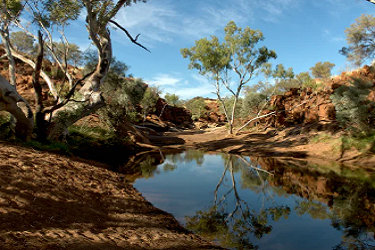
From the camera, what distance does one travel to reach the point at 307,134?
19.0 m

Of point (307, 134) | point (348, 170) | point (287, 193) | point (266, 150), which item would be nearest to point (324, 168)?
point (348, 170)

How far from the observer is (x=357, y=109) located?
13.5 metres

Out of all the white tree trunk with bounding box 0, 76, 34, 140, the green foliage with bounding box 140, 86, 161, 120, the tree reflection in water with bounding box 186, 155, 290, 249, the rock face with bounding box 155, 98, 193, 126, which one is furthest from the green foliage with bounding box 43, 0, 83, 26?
the rock face with bounding box 155, 98, 193, 126

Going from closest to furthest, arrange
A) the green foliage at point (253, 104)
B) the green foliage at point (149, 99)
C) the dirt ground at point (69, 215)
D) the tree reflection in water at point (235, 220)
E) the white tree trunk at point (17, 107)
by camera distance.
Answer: the dirt ground at point (69, 215) < the tree reflection in water at point (235, 220) < the white tree trunk at point (17, 107) < the green foliage at point (253, 104) < the green foliage at point (149, 99)

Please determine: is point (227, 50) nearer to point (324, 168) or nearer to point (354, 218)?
point (324, 168)

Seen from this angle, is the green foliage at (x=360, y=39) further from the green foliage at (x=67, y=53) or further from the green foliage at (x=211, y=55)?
the green foliage at (x=67, y=53)

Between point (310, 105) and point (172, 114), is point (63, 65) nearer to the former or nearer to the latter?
point (310, 105)

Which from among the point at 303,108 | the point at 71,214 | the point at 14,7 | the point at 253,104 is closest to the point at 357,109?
the point at 303,108

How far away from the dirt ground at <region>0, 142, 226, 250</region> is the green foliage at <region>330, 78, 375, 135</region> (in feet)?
48.0

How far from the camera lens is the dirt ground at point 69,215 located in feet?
8.11

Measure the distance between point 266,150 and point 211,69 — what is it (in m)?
12.9

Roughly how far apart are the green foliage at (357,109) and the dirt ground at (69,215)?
48.0 ft

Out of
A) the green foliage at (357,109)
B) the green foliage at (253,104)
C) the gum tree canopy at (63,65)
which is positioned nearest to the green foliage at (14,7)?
the gum tree canopy at (63,65)

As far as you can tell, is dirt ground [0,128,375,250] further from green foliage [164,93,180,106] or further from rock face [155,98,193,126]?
green foliage [164,93,180,106]
